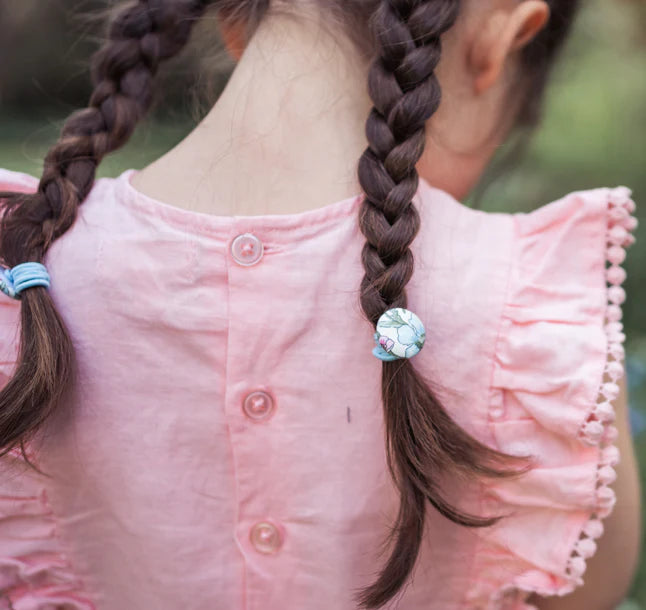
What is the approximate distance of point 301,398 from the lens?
0.79 meters

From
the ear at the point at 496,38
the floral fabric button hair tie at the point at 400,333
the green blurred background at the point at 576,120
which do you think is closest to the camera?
the floral fabric button hair tie at the point at 400,333

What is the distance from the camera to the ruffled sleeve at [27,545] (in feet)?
2.79

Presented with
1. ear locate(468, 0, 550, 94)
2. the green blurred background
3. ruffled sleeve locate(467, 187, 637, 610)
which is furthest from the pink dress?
the green blurred background

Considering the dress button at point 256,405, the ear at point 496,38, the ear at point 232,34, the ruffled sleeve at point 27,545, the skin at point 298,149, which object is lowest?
the ruffled sleeve at point 27,545

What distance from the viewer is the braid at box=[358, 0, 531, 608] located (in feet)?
2.40

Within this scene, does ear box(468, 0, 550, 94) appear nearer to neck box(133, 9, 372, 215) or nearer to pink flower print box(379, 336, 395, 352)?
neck box(133, 9, 372, 215)

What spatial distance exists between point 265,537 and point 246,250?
32cm

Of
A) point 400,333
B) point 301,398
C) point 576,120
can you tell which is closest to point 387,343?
point 400,333

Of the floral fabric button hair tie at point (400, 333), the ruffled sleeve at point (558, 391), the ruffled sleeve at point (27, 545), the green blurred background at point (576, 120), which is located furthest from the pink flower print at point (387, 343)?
the green blurred background at point (576, 120)

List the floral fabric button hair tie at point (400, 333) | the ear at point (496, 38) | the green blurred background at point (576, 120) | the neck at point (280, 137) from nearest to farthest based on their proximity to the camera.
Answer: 1. the floral fabric button hair tie at point (400, 333)
2. the neck at point (280, 137)
3. the ear at point (496, 38)
4. the green blurred background at point (576, 120)

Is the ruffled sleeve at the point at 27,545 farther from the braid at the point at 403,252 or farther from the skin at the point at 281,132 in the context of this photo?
the braid at the point at 403,252

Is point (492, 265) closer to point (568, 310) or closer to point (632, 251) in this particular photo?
point (568, 310)

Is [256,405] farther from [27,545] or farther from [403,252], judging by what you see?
[27,545]

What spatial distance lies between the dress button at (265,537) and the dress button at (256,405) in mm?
129
